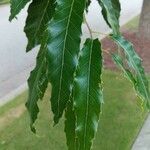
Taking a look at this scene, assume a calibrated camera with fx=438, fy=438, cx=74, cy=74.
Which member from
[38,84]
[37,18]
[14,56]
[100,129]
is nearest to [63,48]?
[38,84]

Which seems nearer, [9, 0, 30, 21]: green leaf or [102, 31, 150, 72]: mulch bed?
[9, 0, 30, 21]: green leaf

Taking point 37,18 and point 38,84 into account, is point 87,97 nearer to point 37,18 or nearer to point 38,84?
point 38,84

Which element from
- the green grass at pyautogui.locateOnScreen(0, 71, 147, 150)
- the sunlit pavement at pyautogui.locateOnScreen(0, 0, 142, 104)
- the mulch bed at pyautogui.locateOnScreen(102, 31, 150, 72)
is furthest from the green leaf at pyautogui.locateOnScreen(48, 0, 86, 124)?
the mulch bed at pyautogui.locateOnScreen(102, 31, 150, 72)

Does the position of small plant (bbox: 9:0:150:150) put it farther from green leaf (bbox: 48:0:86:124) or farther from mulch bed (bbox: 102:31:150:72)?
mulch bed (bbox: 102:31:150:72)

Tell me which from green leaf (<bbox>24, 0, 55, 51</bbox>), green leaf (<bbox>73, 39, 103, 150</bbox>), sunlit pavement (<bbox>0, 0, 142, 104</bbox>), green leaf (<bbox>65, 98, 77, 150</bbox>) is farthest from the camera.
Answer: sunlit pavement (<bbox>0, 0, 142, 104</bbox>)

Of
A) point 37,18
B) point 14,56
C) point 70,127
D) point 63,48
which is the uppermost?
point 63,48

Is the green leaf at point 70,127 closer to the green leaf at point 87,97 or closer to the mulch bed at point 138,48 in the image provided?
the green leaf at point 87,97
